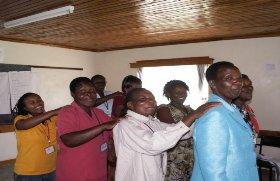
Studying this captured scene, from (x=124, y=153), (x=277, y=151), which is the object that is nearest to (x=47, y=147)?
(x=124, y=153)

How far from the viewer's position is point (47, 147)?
277cm

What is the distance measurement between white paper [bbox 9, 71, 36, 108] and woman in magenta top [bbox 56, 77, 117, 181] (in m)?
4.62

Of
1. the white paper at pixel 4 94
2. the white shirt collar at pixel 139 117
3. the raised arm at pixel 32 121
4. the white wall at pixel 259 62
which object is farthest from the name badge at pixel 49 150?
the white wall at pixel 259 62

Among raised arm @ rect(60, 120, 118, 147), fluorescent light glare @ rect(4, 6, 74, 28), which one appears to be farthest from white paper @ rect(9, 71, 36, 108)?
raised arm @ rect(60, 120, 118, 147)

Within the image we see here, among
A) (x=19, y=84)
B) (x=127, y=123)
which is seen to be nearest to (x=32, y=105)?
(x=127, y=123)

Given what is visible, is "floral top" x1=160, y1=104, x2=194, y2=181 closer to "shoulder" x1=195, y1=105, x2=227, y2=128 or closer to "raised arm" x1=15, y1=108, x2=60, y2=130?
"raised arm" x1=15, y1=108, x2=60, y2=130

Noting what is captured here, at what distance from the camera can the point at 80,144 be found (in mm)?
2088

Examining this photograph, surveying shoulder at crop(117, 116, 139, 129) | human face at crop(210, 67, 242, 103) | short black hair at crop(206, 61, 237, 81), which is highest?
short black hair at crop(206, 61, 237, 81)

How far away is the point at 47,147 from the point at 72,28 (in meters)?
3.21

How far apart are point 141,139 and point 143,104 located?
0.28 metres

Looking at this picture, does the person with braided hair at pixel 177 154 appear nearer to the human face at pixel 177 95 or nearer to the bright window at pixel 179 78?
the human face at pixel 177 95

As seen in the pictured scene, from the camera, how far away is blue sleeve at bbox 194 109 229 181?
149cm

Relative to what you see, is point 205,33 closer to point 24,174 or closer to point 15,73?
point 15,73

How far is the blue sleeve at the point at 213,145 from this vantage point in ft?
4.88
